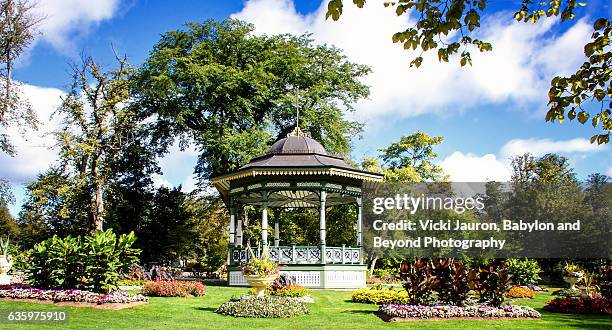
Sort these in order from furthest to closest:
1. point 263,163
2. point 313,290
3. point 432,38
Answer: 1. point 263,163
2. point 313,290
3. point 432,38

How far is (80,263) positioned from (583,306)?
41.8ft

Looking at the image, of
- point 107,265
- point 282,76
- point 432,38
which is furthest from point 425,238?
point 432,38

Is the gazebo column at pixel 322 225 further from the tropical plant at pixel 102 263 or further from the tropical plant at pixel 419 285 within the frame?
the tropical plant at pixel 102 263

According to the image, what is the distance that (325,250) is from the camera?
70.5ft

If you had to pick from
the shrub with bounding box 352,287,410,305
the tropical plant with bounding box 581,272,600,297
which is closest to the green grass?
the shrub with bounding box 352,287,410,305

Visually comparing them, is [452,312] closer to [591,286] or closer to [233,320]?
[233,320]

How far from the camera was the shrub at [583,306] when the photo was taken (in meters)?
14.5

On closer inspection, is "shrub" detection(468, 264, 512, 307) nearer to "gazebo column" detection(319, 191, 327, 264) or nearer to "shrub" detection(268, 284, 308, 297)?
"shrub" detection(268, 284, 308, 297)

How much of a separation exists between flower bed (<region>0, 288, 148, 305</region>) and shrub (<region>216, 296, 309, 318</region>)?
2.38m

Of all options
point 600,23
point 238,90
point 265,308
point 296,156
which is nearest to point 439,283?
point 265,308

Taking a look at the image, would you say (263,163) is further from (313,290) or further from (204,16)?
(204,16)

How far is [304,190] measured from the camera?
2217 centimetres

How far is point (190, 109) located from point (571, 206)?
21950mm

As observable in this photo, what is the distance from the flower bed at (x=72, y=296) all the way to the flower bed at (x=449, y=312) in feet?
20.8
